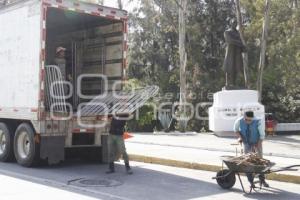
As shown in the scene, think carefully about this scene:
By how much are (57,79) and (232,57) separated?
33.0 ft

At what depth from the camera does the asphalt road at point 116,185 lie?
9.05 metres

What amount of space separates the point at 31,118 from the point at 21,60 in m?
1.52

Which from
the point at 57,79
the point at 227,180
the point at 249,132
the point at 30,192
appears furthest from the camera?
the point at 57,79

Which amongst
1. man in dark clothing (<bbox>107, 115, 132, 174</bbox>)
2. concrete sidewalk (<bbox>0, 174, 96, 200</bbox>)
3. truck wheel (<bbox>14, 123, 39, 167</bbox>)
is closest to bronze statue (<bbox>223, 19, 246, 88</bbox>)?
man in dark clothing (<bbox>107, 115, 132, 174</bbox>)

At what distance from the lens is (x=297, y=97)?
2666 centimetres

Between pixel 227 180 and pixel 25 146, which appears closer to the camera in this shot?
pixel 227 180

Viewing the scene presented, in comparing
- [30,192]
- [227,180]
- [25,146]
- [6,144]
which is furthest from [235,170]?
[6,144]

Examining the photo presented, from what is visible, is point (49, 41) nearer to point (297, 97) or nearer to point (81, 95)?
point (81, 95)

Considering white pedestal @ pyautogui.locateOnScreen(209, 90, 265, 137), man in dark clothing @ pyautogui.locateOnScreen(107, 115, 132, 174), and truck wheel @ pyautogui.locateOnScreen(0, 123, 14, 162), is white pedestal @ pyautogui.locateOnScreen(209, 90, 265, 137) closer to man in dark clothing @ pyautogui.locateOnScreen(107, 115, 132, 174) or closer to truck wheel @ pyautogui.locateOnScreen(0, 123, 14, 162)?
man in dark clothing @ pyautogui.locateOnScreen(107, 115, 132, 174)

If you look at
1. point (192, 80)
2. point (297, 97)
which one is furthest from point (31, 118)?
point (192, 80)

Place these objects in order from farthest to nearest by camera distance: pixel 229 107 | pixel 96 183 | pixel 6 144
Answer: pixel 229 107
pixel 6 144
pixel 96 183

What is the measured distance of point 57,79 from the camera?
1266 centimetres

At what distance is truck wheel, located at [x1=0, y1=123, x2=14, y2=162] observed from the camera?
43.3ft

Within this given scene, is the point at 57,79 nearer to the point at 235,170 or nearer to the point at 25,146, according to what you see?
the point at 25,146
